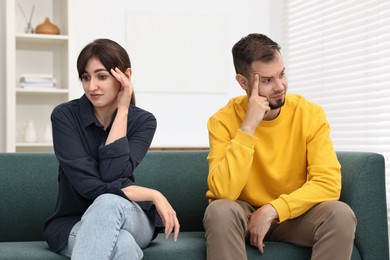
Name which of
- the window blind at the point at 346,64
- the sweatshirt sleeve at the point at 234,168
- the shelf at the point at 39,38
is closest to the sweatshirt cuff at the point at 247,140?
the sweatshirt sleeve at the point at 234,168

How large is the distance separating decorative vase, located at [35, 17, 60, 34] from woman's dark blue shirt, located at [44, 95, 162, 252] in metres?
2.75

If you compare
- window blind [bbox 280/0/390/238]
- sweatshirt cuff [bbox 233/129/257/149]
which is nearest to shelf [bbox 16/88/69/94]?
window blind [bbox 280/0/390/238]

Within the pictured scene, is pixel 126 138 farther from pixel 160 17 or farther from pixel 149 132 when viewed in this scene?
pixel 160 17

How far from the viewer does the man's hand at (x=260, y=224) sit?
2.39 m

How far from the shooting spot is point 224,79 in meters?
5.79

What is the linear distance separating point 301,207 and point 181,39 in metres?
3.44

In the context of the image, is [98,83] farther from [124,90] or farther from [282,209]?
[282,209]

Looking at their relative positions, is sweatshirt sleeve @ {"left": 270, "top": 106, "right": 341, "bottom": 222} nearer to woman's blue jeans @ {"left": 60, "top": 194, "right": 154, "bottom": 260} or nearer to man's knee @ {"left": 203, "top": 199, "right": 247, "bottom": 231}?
man's knee @ {"left": 203, "top": 199, "right": 247, "bottom": 231}

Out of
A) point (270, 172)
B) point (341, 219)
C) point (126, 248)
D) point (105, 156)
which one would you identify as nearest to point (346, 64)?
point (270, 172)

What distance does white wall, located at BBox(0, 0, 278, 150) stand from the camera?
552cm

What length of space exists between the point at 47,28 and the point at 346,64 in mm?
2277

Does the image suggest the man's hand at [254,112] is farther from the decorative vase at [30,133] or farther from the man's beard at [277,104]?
the decorative vase at [30,133]

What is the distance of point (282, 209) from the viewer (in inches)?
95.7

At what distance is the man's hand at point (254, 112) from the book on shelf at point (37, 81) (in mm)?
2860
